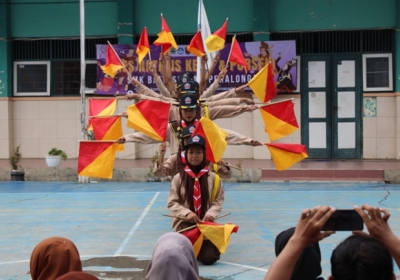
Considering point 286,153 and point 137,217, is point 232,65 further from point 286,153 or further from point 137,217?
point 286,153

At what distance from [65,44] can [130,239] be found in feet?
44.0

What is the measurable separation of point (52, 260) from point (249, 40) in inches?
712

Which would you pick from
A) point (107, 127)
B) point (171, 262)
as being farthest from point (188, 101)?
point (171, 262)

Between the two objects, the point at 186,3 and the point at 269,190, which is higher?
the point at 186,3

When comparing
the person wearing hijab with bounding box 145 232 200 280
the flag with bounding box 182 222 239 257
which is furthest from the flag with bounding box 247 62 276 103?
the person wearing hijab with bounding box 145 232 200 280

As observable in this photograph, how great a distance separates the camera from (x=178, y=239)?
402 cm

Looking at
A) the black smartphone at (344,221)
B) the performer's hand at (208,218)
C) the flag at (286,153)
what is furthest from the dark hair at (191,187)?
the black smartphone at (344,221)

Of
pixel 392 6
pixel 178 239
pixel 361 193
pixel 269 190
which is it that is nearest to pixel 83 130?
pixel 269 190

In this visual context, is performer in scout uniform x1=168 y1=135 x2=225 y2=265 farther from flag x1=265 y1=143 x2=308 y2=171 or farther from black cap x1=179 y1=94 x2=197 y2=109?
flag x1=265 y1=143 x2=308 y2=171

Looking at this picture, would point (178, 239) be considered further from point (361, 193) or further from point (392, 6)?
point (392, 6)

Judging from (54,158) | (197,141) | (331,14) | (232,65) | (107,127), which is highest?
(331,14)

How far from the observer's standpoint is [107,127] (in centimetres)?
1159

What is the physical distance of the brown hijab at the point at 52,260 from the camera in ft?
14.0

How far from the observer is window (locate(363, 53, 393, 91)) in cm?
2133
